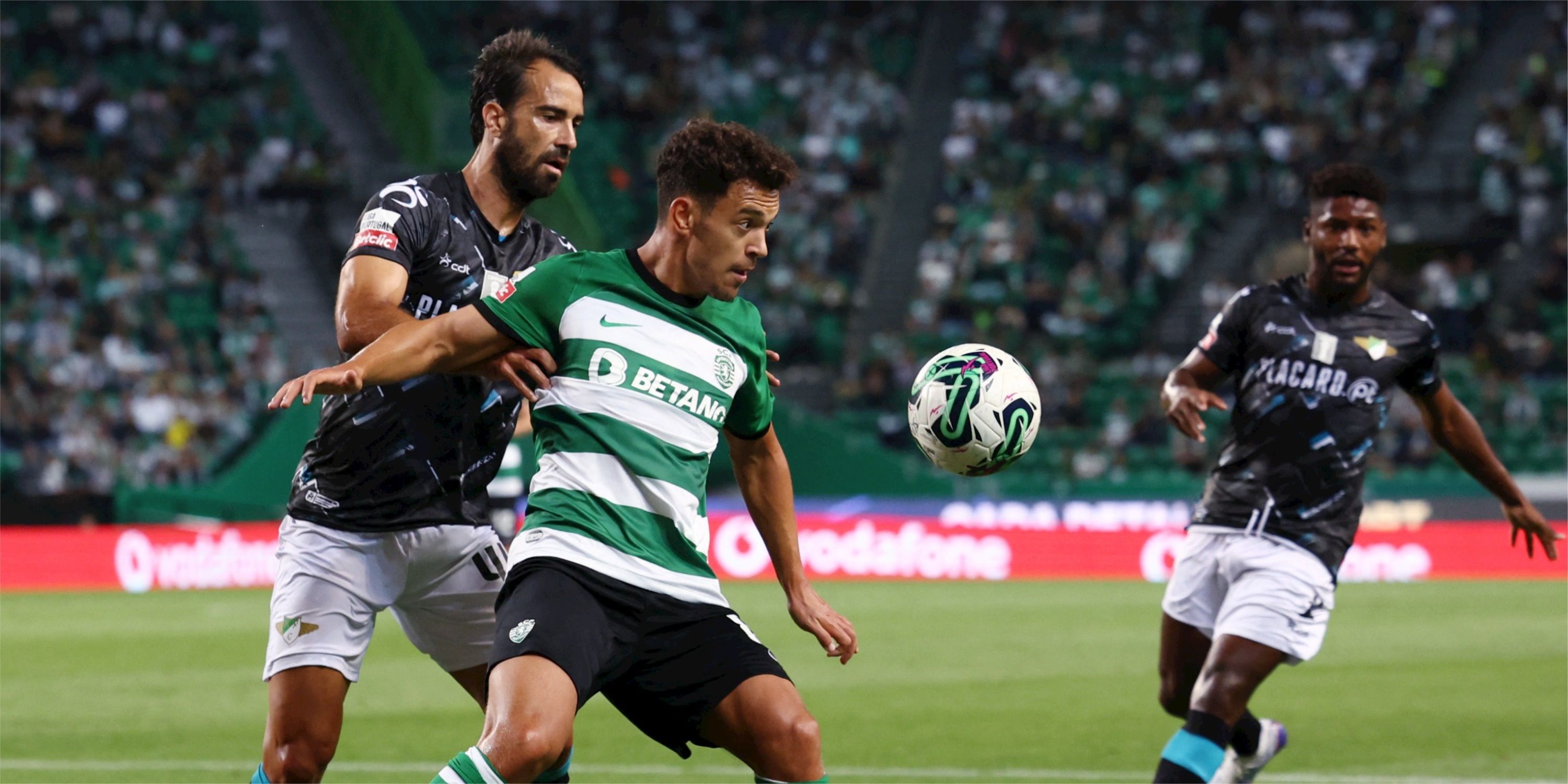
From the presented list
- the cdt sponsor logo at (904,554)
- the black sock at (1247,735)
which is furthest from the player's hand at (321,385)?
the cdt sponsor logo at (904,554)

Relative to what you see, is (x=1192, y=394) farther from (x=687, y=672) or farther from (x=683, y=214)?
(x=687, y=672)

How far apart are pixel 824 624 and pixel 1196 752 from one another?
1847 millimetres

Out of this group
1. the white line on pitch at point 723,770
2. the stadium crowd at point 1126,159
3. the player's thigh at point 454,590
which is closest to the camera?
the player's thigh at point 454,590

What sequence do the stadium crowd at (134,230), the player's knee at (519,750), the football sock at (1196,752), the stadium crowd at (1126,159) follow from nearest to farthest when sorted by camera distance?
the player's knee at (519,750)
the football sock at (1196,752)
the stadium crowd at (134,230)
the stadium crowd at (1126,159)

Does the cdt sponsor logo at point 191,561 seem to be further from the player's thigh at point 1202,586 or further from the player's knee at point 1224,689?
the player's knee at point 1224,689

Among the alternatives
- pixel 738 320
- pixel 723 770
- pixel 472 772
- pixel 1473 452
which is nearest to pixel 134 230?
pixel 723 770

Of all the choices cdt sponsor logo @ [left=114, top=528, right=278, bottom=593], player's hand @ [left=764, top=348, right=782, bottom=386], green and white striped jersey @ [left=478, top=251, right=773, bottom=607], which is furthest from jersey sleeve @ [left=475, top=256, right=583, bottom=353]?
cdt sponsor logo @ [left=114, top=528, right=278, bottom=593]

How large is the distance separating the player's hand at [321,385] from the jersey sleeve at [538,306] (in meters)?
0.41

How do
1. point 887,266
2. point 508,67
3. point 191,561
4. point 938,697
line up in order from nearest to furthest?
point 508,67 → point 938,697 → point 191,561 → point 887,266

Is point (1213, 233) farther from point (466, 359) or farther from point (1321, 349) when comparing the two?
point (466, 359)

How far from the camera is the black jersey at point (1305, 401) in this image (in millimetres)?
6316

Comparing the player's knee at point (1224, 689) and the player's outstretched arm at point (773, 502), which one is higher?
the player's outstretched arm at point (773, 502)

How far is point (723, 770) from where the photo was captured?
26.0ft

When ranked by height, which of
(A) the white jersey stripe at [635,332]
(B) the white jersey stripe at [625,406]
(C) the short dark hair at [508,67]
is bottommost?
(B) the white jersey stripe at [625,406]
